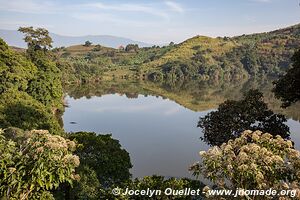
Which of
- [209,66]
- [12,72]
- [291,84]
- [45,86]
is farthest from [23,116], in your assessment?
[209,66]

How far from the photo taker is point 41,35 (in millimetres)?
78188

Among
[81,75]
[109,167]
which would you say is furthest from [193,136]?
[81,75]

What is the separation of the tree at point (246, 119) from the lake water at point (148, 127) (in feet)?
40.8

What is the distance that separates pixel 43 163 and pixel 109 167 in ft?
41.9

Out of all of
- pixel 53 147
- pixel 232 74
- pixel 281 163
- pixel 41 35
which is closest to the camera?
pixel 281 163

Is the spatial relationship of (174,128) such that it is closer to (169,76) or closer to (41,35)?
(41,35)

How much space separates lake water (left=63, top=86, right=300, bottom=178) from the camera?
41.4 meters

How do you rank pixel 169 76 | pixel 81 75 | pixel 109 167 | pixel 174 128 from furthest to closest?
pixel 169 76 < pixel 81 75 < pixel 174 128 < pixel 109 167

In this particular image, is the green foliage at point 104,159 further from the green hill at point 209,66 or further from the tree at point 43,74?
the green hill at point 209,66

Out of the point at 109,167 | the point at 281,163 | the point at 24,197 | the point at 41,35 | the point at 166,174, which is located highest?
the point at 41,35

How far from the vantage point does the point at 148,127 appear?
203ft

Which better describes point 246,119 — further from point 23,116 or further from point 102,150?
point 23,116

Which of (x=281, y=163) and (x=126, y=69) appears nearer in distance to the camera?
(x=281, y=163)

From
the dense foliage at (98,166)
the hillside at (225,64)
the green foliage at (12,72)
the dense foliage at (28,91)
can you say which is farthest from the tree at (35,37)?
the hillside at (225,64)
